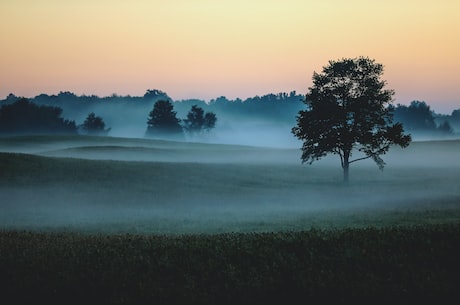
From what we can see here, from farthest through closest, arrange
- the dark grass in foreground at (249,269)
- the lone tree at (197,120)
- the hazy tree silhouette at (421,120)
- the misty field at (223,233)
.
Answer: the hazy tree silhouette at (421,120)
the lone tree at (197,120)
the misty field at (223,233)
the dark grass in foreground at (249,269)

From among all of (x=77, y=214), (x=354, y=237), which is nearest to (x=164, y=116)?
(x=77, y=214)

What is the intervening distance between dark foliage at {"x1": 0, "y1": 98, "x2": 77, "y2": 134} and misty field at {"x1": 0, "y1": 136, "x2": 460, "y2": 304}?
10154 centimetres

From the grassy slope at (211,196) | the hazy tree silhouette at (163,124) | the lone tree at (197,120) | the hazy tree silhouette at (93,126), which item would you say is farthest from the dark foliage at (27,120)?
the grassy slope at (211,196)

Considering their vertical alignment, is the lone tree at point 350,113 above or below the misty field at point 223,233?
above

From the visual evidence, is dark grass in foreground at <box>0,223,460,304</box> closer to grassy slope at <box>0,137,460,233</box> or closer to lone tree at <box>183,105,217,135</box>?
grassy slope at <box>0,137,460,233</box>

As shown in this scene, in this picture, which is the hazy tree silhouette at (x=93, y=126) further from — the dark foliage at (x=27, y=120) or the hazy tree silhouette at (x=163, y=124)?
the hazy tree silhouette at (x=163, y=124)

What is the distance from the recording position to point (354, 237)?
14492 millimetres

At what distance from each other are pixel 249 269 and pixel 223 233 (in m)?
5.89

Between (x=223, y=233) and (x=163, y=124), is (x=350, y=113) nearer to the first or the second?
(x=223, y=233)

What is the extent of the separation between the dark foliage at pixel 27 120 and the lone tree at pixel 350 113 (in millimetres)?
116881

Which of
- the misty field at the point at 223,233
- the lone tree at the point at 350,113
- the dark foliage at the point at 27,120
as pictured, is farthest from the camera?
the dark foliage at the point at 27,120

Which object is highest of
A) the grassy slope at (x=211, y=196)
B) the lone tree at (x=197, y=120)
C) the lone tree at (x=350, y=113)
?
the lone tree at (x=197, y=120)

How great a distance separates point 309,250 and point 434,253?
326cm

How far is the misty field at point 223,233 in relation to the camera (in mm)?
11602
